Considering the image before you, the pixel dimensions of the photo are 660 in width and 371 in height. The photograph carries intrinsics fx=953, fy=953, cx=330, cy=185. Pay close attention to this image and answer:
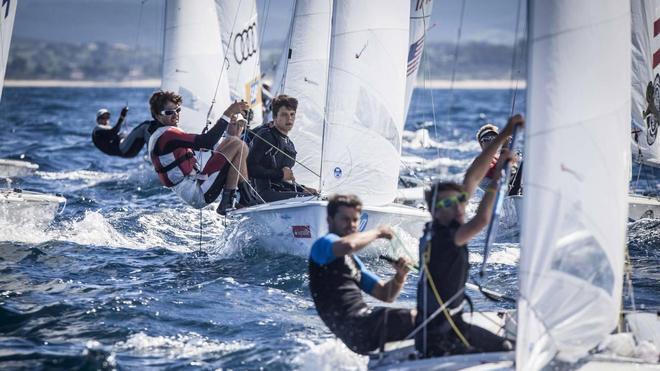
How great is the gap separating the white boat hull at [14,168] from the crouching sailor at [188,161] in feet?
17.0

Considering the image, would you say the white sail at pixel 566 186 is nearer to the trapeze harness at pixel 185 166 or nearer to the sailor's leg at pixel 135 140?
the trapeze harness at pixel 185 166

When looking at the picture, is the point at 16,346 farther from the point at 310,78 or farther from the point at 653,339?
the point at 310,78

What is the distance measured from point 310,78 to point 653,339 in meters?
6.05

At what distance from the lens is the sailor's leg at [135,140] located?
920 centimetres

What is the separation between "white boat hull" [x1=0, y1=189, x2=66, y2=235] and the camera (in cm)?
929

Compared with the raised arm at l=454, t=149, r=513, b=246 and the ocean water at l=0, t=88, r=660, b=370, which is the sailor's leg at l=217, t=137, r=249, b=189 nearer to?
the ocean water at l=0, t=88, r=660, b=370

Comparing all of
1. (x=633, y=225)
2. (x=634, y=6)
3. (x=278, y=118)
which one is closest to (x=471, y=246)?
(x=633, y=225)

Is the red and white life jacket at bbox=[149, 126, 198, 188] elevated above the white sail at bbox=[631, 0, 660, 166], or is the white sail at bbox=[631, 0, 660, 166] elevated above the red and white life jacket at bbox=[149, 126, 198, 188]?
the white sail at bbox=[631, 0, 660, 166]

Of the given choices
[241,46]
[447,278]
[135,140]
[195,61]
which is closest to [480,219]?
[447,278]

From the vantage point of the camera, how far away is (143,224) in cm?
1091

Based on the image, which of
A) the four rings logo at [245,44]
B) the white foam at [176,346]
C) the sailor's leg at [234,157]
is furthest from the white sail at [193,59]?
the white foam at [176,346]

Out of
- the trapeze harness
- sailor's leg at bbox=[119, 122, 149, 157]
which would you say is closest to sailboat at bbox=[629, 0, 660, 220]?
the trapeze harness

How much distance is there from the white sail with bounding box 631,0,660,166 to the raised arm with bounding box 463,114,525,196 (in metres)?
6.03

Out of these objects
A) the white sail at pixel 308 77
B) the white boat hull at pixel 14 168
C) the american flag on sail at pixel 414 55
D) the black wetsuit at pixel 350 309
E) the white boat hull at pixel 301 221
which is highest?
the american flag on sail at pixel 414 55
